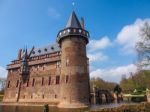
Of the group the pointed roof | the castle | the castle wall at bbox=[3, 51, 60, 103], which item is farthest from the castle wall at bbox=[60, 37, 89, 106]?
the castle wall at bbox=[3, 51, 60, 103]

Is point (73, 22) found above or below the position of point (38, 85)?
above

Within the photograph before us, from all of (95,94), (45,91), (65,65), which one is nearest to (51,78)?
(45,91)

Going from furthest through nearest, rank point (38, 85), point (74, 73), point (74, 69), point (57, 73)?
point (38, 85) → point (57, 73) → point (74, 69) → point (74, 73)

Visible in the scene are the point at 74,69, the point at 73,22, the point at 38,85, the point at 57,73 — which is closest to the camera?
the point at 74,69

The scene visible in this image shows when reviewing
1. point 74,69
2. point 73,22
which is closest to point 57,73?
point 74,69

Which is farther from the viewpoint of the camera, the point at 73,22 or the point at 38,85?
the point at 38,85

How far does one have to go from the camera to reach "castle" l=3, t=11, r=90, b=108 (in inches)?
1211

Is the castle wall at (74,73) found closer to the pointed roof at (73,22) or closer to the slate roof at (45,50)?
the pointed roof at (73,22)

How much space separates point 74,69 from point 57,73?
31.3 feet

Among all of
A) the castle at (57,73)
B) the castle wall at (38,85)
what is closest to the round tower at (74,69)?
the castle at (57,73)

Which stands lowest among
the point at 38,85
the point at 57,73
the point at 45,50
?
the point at 38,85

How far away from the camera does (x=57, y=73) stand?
39.7 metres

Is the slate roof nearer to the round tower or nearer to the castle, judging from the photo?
the castle

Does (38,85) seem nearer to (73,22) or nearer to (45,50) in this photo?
(45,50)
